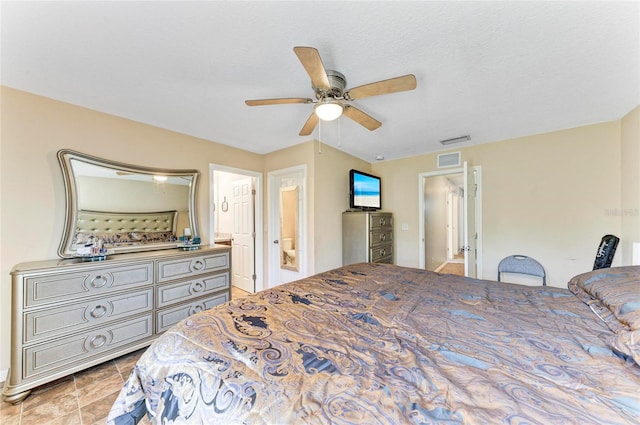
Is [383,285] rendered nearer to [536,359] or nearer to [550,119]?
[536,359]

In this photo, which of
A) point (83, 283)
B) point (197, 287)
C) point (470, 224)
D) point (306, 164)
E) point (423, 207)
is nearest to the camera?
point (83, 283)

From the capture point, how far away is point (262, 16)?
4.19 ft

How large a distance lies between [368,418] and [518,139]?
3835mm

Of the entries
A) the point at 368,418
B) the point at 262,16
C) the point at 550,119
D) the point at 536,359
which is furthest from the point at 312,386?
the point at 550,119

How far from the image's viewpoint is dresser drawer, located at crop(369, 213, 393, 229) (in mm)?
3562

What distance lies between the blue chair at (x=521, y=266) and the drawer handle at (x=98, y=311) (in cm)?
413

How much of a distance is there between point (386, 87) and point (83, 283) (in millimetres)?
2744

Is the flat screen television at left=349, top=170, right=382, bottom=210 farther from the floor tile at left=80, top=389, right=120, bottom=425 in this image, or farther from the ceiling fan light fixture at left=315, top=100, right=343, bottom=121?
the floor tile at left=80, top=389, right=120, bottom=425

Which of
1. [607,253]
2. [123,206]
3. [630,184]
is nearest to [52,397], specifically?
[123,206]

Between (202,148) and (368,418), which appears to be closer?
(368,418)

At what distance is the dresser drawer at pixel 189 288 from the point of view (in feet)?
7.69

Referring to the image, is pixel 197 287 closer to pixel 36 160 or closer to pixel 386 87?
pixel 36 160

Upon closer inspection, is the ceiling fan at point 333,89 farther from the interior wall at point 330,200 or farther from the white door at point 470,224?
the white door at point 470,224

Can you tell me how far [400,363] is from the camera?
83 centimetres
